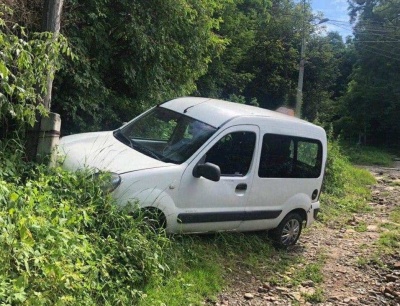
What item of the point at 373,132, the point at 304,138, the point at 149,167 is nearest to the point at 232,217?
the point at 149,167

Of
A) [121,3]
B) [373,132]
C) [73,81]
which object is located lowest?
[373,132]

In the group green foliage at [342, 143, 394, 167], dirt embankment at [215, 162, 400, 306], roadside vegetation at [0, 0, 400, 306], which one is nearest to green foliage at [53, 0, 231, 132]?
roadside vegetation at [0, 0, 400, 306]

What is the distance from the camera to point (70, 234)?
11.1 feet

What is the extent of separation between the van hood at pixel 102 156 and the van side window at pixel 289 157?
64.4 inches

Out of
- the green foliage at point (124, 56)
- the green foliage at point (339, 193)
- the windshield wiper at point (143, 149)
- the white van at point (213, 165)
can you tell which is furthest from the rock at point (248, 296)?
the green foliage at point (339, 193)

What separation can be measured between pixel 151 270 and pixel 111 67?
5.02 m

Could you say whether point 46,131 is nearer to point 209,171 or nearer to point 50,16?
point 50,16

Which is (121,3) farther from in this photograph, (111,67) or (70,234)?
(70,234)

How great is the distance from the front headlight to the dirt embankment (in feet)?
5.68

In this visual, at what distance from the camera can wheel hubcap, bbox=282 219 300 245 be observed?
6.44 metres

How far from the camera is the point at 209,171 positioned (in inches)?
191

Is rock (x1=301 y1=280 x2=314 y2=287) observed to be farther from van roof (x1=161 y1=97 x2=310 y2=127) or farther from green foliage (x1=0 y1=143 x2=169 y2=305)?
van roof (x1=161 y1=97 x2=310 y2=127)

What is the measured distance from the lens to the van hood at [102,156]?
4.69 m

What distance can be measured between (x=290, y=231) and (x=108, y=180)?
10.9ft
